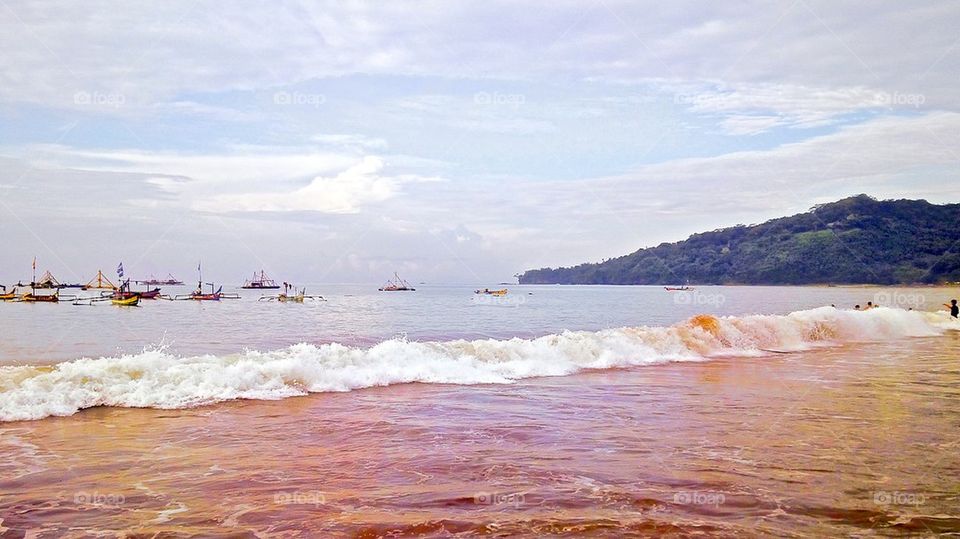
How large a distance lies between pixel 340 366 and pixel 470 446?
337 inches

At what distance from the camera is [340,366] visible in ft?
57.9

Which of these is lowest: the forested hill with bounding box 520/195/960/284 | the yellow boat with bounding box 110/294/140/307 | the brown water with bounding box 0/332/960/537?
the brown water with bounding box 0/332/960/537

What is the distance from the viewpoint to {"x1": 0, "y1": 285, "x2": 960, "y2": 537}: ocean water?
22.4ft

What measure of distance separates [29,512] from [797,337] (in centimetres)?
3239

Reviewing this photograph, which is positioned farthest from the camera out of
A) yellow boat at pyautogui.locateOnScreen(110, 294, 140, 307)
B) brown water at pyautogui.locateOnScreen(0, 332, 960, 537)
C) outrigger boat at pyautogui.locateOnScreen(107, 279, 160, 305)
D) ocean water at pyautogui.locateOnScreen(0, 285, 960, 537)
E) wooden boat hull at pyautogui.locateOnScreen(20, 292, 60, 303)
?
wooden boat hull at pyautogui.locateOnScreen(20, 292, 60, 303)

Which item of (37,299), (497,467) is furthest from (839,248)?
(497,467)

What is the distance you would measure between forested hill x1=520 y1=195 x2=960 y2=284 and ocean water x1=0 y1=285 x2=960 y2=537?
141m

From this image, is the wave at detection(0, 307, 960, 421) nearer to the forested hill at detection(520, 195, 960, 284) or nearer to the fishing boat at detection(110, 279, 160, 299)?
the fishing boat at detection(110, 279, 160, 299)

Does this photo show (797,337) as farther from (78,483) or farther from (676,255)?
(676,255)

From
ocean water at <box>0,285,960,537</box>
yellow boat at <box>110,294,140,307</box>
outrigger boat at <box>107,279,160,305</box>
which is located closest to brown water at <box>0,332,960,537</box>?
ocean water at <box>0,285,960,537</box>

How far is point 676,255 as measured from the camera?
Answer: 196 metres

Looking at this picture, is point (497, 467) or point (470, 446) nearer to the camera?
point (497, 467)

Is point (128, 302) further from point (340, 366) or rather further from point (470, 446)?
point (470, 446)

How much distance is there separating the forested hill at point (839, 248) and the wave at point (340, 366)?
433 ft
